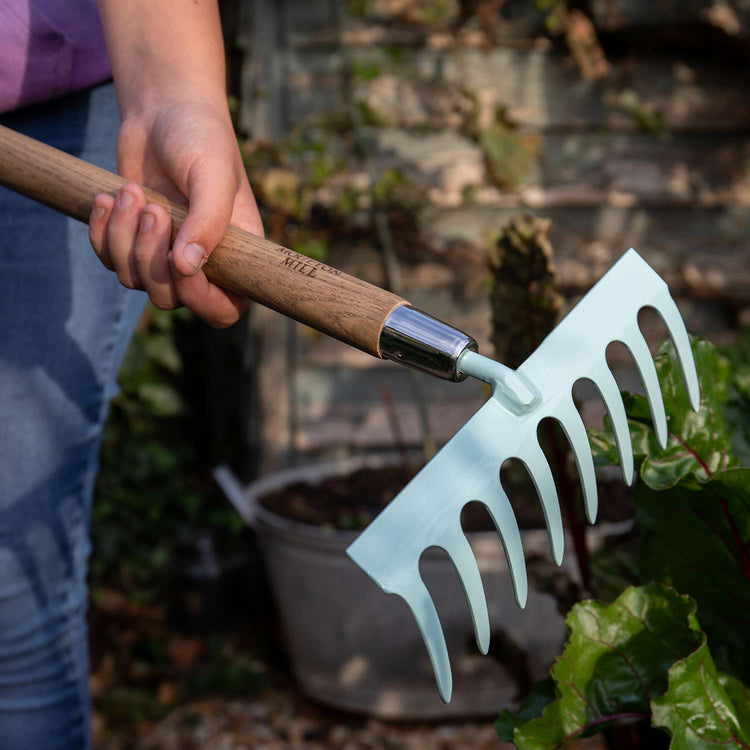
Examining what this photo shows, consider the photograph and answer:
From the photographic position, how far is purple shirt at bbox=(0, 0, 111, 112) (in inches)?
41.0

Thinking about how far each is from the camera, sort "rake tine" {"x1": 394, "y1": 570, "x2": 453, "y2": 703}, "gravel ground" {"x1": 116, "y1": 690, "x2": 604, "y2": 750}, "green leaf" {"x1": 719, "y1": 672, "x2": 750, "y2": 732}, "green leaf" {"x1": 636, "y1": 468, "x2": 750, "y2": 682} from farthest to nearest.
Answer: "gravel ground" {"x1": 116, "y1": 690, "x2": 604, "y2": 750} → "green leaf" {"x1": 636, "y1": 468, "x2": 750, "y2": 682} → "green leaf" {"x1": 719, "y1": 672, "x2": 750, "y2": 732} → "rake tine" {"x1": 394, "y1": 570, "x2": 453, "y2": 703}

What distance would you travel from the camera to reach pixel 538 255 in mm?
1157

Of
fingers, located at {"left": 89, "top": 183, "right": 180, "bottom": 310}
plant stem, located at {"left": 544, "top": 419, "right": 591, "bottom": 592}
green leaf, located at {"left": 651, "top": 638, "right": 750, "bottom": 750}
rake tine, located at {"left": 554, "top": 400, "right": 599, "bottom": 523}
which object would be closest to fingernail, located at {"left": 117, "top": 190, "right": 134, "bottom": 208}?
fingers, located at {"left": 89, "top": 183, "right": 180, "bottom": 310}

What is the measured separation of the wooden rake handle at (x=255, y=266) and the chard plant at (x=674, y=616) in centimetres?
33

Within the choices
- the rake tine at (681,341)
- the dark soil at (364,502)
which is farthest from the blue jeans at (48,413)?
the dark soil at (364,502)

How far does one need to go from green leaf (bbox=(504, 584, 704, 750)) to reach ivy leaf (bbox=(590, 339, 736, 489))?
137mm

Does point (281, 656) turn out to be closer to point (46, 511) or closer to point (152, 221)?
point (46, 511)

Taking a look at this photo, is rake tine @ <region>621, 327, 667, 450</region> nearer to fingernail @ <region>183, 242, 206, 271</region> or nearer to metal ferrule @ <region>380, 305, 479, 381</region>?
metal ferrule @ <region>380, 305, 479, 381</region>

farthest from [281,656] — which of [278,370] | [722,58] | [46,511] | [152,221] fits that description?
[722,58]

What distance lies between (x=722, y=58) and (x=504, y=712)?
8.25 ft

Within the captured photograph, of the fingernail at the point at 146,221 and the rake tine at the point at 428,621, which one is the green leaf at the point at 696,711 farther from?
the fingernail at the point at 146,221

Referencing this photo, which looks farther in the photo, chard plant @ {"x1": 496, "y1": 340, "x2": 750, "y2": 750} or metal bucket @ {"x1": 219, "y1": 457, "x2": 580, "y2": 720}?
metal bucket @ {"x1": 219, "y1": 457, "x2": 580, "y2": 720}

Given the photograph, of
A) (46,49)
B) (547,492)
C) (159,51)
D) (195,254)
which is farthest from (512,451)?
(46,49)

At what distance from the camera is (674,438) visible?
0.94 m
